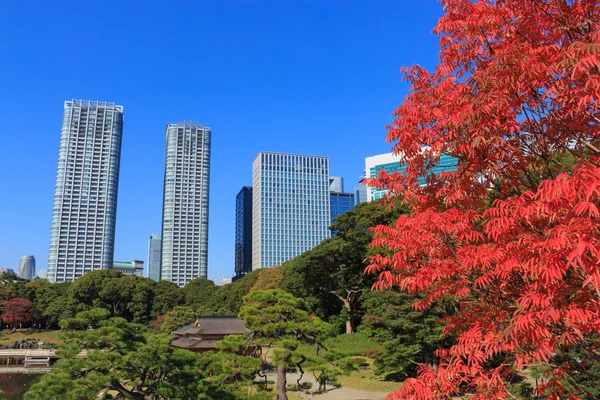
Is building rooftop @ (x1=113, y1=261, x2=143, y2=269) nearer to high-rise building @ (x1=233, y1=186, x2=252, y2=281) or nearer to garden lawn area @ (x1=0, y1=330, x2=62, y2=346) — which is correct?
high-rise building @ (x1=233, y1=186, x2=252, y2=281)

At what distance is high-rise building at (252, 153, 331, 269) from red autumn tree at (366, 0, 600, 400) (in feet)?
302

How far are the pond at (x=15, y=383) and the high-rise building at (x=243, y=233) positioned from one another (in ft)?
330

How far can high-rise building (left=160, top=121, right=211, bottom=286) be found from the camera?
97.6 meters

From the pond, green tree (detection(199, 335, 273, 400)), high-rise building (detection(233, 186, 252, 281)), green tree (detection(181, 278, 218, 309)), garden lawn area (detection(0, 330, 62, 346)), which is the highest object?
high-rise building (detection(233, 186, 252, 281))

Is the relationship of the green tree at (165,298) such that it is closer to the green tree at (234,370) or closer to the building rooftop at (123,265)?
the green tree at (234,370)

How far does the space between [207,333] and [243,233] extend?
368 feet

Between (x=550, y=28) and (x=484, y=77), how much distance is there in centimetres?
90

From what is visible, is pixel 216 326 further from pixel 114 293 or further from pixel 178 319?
pixel 114 293

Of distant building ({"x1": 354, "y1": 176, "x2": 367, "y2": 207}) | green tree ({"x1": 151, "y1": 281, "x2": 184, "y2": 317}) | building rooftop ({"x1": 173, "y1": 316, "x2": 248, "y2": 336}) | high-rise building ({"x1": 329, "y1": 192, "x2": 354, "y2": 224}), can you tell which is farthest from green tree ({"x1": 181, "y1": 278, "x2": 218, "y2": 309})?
distant building ({"x1": 354, "y1": 176, "x2": 367, "y2": 207})

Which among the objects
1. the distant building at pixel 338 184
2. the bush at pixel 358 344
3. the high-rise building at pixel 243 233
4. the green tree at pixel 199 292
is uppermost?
the distant building at pixel 338 184

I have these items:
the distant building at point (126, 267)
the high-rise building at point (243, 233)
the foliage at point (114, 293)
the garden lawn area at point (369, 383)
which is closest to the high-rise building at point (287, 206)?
the high-rise building at point (243, 233)

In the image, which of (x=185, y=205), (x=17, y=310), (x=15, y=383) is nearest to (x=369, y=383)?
(x=15, y=383)

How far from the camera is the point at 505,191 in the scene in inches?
150

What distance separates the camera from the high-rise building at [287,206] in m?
96.5
